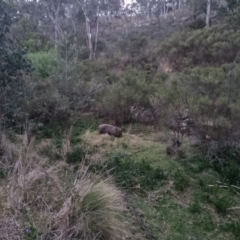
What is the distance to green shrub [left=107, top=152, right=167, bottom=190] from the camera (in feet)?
15.5

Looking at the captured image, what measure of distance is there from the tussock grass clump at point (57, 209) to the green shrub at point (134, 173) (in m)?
0.86

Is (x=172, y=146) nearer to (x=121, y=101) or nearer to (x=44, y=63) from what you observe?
(x=121, y=101)

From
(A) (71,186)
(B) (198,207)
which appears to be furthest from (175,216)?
(A) (71,186)

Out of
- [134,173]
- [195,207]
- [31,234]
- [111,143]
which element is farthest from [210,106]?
[31,234]

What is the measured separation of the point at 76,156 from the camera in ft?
18.6

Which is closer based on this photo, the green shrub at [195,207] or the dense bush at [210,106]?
the green shrub at [195,207]

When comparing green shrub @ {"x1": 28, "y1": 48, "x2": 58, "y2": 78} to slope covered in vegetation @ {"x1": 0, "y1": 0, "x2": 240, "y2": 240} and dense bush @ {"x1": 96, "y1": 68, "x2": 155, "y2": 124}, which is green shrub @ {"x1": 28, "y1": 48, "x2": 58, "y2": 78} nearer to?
slope covered in vegetation @ {"x1": 0, "y1": 0, "x2": 240, "y2": 240}

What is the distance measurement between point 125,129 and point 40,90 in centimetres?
248

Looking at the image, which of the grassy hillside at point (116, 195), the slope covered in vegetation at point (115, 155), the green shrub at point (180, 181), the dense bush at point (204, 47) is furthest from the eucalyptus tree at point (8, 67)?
the dense bush at point (204, 47)

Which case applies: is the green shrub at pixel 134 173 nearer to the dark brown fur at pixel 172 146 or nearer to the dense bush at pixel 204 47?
the dark brown fur at pixel 172 146

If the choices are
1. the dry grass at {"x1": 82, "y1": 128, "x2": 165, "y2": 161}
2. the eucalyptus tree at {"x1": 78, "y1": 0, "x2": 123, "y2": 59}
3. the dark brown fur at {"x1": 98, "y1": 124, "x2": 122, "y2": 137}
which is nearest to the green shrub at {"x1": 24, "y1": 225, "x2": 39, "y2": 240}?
the dry grass at {"x1": 82, "y1": 128, "x2": 165, "y2": 161}

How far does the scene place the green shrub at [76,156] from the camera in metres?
5.55

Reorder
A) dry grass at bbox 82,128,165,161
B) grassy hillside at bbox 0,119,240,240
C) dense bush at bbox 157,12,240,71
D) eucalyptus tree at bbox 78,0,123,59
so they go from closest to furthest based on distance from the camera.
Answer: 1. grassy hillside at bbox 0,119,240,240
2. dry grass at bbox 82,128,165,161
3. dense bush at bbox 157,12,240,71
4. eucalyptus tree at bbox 78,0,123,59

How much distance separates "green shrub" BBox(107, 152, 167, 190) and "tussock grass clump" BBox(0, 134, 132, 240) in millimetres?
864
